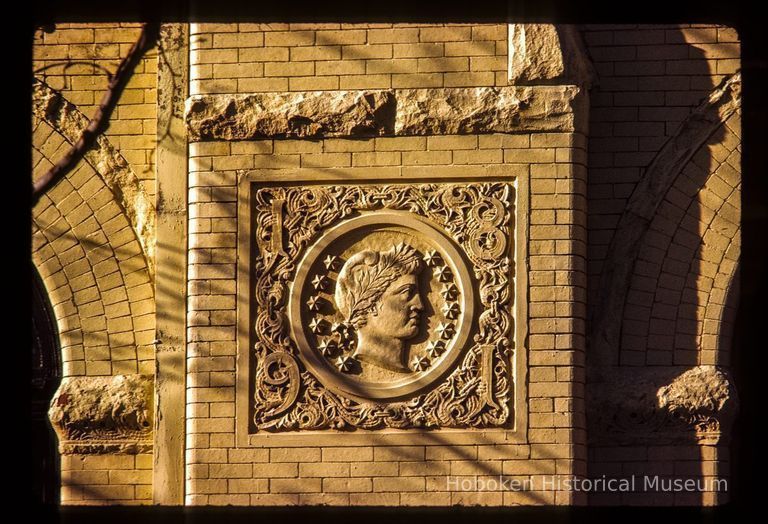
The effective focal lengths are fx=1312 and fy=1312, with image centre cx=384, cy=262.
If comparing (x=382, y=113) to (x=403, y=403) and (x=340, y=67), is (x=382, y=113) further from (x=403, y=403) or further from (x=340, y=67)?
(x=403, y=403)

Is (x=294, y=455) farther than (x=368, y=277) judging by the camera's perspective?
No

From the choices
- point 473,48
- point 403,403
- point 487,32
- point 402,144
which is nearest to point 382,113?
point 402,144

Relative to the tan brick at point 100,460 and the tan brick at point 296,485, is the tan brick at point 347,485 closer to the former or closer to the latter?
the tan brick at point 296,485

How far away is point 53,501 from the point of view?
8.45 m

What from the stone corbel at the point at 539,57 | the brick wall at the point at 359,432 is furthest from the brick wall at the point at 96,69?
the stone corbel at the point at 539,57

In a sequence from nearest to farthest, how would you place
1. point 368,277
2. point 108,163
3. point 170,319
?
point 368,277, point 170,319, point 108,163

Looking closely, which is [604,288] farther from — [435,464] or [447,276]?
[435,464]

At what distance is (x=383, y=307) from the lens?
25.2 ft

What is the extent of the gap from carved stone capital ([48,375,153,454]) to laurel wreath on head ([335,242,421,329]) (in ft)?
4.67

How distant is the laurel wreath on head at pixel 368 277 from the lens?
7707mm

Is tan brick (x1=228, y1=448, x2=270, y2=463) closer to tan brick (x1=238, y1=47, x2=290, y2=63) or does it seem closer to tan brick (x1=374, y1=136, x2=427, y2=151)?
tan brick (x1=374, y1=136, x2=427, y2=151)

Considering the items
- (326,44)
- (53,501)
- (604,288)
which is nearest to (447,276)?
(604,288)

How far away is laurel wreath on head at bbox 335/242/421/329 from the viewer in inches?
303

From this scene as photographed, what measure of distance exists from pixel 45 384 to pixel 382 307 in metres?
2.45
